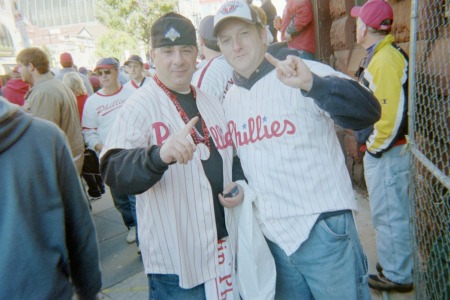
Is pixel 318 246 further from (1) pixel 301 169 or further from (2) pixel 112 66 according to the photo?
(2) pixel 112 66

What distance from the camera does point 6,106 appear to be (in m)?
1.06

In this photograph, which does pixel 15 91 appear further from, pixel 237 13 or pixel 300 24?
pixel 237 13

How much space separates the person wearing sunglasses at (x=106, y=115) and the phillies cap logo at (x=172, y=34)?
231 cm

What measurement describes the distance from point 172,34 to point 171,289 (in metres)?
1.18

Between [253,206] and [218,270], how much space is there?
339mm

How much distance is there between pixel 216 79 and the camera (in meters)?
2.34

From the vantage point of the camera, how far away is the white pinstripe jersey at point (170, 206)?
5.11ft

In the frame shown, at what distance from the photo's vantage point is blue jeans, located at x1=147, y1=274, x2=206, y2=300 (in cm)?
163

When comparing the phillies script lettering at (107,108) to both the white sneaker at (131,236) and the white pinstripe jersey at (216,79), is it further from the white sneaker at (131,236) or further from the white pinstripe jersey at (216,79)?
the white pinstripe jersey at (216,79)

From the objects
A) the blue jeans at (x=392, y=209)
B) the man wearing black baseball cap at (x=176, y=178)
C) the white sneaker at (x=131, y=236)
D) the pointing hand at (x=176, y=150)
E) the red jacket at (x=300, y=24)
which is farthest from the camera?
the red jacket at (x=300, y=24)

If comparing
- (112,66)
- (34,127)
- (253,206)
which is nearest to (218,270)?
(253,206)

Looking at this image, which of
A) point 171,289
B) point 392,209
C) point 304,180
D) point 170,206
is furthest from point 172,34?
point 392,209

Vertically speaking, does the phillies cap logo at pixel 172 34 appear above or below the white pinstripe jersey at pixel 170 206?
above

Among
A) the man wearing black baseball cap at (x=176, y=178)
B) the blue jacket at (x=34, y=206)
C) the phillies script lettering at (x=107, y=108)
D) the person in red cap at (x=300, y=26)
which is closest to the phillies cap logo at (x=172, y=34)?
the man wearing black baseball cap at (x=176, y=178)
